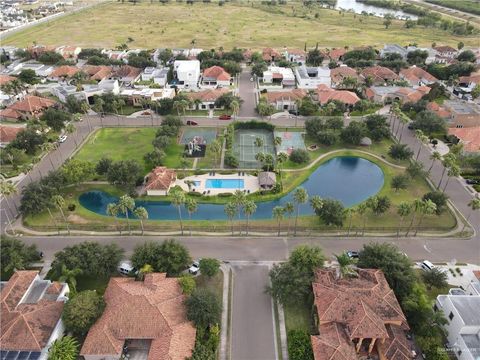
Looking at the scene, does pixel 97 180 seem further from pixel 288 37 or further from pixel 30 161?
pixel 288 37

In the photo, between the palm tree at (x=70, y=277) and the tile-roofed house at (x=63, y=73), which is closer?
the palm tree at (x=70, y=277)

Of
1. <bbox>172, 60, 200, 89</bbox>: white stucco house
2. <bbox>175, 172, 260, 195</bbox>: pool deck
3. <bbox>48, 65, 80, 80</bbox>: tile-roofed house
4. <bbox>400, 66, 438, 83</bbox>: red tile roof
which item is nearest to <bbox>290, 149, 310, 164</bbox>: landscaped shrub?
<bbox>175, 172, 260, 195</bbox>: pool deck

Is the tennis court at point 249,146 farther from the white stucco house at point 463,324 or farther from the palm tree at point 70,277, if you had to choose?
the white stucco house at point 463,324

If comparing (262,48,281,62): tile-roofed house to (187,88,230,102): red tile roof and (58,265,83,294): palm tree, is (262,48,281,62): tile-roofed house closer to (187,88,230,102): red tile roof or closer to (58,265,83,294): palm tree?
(187,88,230,102): red tile roof

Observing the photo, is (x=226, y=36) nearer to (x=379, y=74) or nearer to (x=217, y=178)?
(x=379, y=74)

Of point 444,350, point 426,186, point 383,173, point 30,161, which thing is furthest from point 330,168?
point 30,161

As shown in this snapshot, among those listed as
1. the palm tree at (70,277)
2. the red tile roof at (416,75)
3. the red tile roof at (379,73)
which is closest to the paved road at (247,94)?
the red tile roof at (379,73)

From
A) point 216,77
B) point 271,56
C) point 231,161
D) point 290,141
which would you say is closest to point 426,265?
point 231,161
